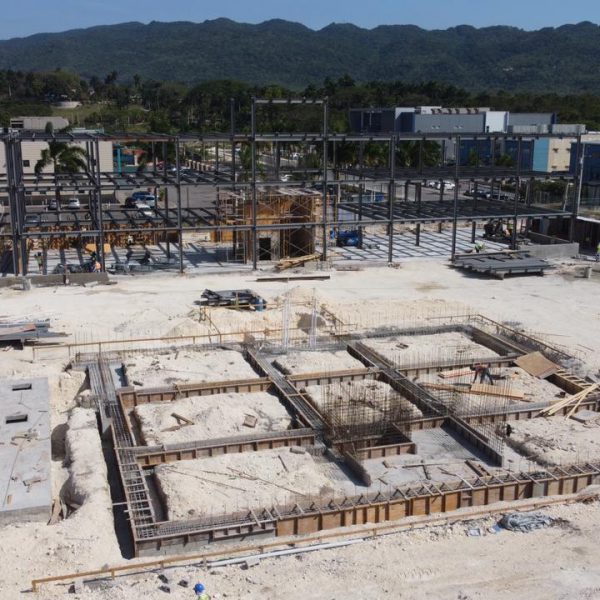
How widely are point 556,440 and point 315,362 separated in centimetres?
778

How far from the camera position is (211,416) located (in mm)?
20312

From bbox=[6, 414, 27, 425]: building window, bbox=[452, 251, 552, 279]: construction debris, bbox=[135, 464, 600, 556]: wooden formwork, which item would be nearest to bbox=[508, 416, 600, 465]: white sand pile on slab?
bbox=[135, 464, 600, 556]: wooden formwork

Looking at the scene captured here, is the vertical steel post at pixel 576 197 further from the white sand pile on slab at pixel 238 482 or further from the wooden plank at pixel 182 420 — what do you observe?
the white sand pile on slab at pixel 238 482

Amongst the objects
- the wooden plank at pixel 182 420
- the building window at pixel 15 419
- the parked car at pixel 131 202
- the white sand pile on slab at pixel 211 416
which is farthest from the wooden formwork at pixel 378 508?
the parked car at pixel 131 202

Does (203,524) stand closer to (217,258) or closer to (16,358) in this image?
(16,358)

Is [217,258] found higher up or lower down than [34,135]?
lower down

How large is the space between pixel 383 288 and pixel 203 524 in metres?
21.0

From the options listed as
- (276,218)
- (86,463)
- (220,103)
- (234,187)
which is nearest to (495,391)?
(86,463)

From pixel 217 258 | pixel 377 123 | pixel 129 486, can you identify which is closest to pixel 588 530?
pixel 129 486

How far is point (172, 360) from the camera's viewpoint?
81.1 feet

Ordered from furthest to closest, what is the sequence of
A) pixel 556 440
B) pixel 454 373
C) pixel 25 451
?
1. pixel 454 373
2. pixel 556 440
3. pixel 25 451

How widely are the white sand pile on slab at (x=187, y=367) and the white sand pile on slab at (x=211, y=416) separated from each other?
57.2 inches

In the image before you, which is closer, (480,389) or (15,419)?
(15,419)

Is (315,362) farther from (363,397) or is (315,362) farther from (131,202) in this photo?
(131,202)
